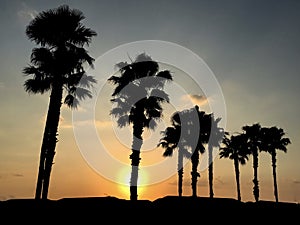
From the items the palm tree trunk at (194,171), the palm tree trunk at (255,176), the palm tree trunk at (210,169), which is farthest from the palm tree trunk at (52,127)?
the palm tree trunk at (255,176)

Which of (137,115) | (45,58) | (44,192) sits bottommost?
(44,192)

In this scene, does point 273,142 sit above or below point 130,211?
above

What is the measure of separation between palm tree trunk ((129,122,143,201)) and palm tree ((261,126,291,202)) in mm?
27856

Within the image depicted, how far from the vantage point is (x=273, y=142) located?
158ft

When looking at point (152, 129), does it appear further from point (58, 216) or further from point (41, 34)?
point (58, 216)

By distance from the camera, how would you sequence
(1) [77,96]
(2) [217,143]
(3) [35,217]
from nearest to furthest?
(3) [35,217] → (1) [77,96] → (2) [217,143]

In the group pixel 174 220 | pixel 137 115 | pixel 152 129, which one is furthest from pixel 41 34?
pixel 174 220

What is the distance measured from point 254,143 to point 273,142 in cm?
473

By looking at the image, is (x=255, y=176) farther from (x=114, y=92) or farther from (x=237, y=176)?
(x=114, y=92)

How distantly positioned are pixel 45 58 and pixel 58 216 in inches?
507

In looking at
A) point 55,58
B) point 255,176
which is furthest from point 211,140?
point 55,58

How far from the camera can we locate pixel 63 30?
2088 centimetres

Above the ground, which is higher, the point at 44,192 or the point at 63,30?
the point at 63,30

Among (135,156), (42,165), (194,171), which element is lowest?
(42,165)
